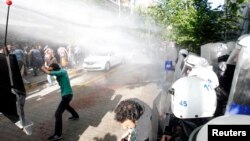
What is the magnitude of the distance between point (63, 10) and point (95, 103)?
8.33 m

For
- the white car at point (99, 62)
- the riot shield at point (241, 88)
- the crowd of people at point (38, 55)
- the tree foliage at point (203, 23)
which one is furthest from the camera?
the white car at point (99, 62)

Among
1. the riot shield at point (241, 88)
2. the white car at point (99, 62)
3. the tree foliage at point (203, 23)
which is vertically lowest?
the white car at point (99, 62)

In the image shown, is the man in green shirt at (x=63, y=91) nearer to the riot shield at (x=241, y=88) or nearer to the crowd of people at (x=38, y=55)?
the riot shield at (x=241, y=88)

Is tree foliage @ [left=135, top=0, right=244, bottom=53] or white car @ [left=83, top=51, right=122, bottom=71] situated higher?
tree foliage @ [left=135, top=0, right=244, bottom=53]

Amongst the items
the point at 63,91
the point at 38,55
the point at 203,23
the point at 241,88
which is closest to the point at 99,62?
the point at 38,55

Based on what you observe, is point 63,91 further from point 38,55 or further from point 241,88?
point 38,55

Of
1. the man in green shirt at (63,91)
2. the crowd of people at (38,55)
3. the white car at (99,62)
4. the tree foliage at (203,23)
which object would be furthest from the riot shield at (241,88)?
the white car at (99,62)

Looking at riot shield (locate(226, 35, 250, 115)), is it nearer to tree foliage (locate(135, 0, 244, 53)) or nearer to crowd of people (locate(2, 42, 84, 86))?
tree foliage (locate(135, 0, 244, 53))


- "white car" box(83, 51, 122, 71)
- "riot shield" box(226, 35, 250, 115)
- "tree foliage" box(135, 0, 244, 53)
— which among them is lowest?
"white car" box(83, 51, 122, 71)

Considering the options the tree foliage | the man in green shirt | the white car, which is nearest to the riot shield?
the man in green shirt

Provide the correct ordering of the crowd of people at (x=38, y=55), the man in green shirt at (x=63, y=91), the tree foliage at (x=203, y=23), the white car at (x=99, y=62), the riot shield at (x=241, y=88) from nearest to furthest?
the riot shield at (x=241, y=88) < the man in green shirt at (x=63, y=91) < the tree foliage at (x=203, y=23) < the crowd of people at (x=38, y=55) < the white car at (x=99, y=62)

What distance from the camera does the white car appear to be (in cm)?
1855

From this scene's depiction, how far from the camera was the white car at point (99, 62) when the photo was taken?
60.8 ft

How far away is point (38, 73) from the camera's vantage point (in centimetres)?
1711
